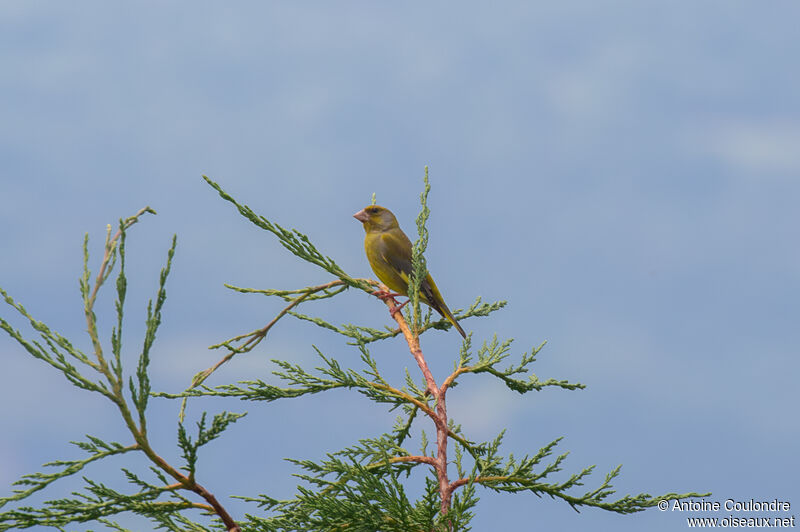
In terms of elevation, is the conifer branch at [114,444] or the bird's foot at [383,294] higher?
the bird's foot at [383,294]

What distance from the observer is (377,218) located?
9.78 meters

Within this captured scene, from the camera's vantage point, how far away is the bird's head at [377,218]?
9.76 metres

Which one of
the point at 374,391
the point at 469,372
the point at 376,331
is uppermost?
the point at 376,331

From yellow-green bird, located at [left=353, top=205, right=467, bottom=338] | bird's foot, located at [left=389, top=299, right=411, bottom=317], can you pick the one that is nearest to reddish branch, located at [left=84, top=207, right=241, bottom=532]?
bird's foot, located at [left=389, top=299, right=411, bottom=317]

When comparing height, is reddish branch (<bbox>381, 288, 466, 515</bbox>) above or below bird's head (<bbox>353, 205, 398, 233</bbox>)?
below

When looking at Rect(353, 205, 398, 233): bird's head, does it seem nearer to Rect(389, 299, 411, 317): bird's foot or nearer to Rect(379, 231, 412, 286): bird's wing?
Rect(379, 231, 412, 286): bird's wing

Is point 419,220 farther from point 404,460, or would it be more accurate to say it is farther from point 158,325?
point 158,325

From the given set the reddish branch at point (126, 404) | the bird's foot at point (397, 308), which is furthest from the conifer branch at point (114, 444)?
the bird's foot at point (397, 308)

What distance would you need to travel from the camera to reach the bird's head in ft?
32.0

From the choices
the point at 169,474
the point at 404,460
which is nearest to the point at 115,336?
the point at 169,474

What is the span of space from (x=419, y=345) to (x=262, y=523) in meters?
2.34

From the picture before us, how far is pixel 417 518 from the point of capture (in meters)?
Result: 5.41

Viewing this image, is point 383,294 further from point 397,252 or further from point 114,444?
point 114,444

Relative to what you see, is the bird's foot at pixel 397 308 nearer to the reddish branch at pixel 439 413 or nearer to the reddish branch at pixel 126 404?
the reddish branch at pixel 439 413
